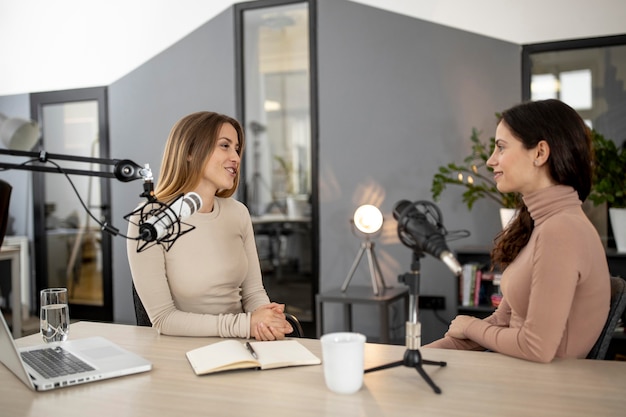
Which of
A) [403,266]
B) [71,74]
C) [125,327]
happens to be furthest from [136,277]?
[71,74]

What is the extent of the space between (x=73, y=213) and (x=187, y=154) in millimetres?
4065

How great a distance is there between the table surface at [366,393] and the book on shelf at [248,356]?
2cm

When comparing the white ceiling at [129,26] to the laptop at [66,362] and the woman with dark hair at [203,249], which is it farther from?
the laptop at [66,362]

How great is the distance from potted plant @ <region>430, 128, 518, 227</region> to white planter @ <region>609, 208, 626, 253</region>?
0.54 meters

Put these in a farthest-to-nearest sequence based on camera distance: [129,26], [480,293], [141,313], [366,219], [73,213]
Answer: [73,213]
[129,26]
[480,293]
[366,219]
[141,313]

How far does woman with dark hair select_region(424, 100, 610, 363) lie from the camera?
152 cm

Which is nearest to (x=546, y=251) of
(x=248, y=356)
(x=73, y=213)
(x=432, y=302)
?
(x=248, y=356)

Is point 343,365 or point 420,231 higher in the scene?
point 420,231

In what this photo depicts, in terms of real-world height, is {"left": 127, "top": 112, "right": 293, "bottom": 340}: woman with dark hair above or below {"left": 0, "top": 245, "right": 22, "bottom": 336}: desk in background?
above

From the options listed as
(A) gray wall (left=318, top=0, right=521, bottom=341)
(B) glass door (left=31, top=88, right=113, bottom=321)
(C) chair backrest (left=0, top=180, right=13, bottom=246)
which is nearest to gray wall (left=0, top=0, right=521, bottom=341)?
(A) gray wall (left=318, top=0, right=521, bottom=341)

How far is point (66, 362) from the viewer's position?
1.53 m

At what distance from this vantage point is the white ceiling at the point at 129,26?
4.14 m

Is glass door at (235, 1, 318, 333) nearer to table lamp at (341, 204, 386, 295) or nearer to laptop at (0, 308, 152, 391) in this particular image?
table lamp at (341, 204, 386, 295)

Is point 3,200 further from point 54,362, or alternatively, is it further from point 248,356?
point 248,356
